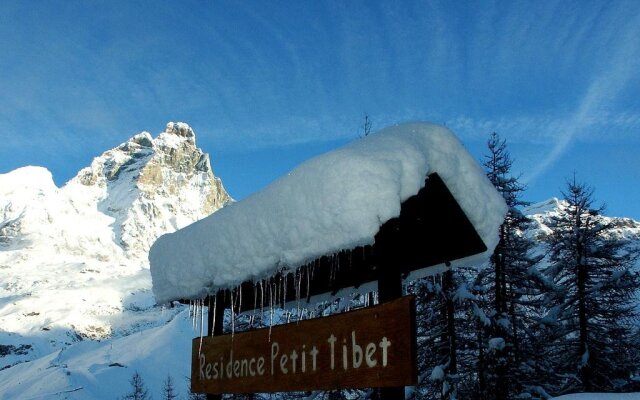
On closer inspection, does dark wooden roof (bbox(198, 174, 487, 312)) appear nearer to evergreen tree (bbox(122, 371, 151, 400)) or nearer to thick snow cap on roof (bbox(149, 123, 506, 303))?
thick snow cap on roof (bbox(149, 123, 506, 303))

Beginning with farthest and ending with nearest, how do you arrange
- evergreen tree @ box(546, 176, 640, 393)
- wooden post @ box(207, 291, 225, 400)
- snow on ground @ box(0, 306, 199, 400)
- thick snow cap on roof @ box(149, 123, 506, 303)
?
snow on ground @ box(0, 306, 199, 400) → evergreen tree @ box(546, 176, 640, 393) → wooden post @ box(207, 291, 225, 400) → thick snow cap on roof @ box(149, 123, 506, 303)

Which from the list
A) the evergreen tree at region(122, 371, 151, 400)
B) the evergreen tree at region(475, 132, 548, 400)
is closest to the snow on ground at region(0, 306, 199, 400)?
the evergreen tree at region(122, 371, 151, 400)

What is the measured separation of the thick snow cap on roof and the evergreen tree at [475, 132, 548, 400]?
35.7 feet

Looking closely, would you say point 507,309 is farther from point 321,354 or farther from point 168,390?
point 168,390

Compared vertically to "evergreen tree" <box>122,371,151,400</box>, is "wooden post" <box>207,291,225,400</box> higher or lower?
higher

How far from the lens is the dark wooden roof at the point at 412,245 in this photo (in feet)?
11.0

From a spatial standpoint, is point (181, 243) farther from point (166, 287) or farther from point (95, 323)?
point (95, 323)

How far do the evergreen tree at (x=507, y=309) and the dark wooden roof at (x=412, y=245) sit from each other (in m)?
10.0

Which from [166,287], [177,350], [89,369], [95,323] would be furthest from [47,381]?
[95,323]

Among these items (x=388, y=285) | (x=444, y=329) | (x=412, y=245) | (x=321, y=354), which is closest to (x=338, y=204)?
(x=388, y=285)

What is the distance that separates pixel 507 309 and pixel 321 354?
50.5 feet

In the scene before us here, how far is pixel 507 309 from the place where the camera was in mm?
17328

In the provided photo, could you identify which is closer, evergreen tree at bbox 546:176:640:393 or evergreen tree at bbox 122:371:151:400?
evergreen tree at bbox 546:176:640:393

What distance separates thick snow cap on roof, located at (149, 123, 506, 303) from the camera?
2.96 metres
